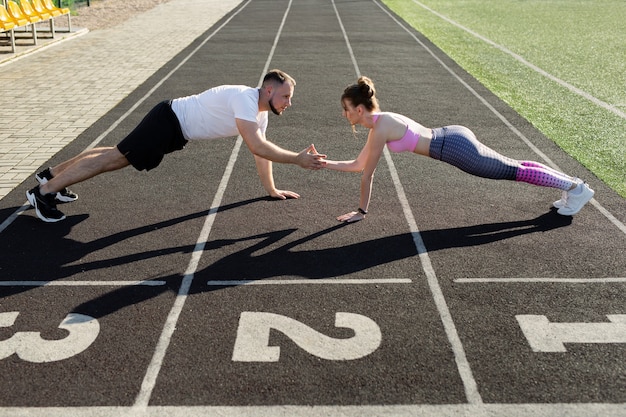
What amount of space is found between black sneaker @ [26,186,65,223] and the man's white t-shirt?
60.9 inches

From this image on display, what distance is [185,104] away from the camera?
265 inches

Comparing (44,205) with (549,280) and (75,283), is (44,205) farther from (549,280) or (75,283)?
(549,280)

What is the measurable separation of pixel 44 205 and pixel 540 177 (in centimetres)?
497

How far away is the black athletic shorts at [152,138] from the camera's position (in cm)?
663

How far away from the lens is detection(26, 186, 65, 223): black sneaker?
22.5 ft

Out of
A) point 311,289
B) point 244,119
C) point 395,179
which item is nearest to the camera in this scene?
point 311,289

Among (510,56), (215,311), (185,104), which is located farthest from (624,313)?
(510,56)

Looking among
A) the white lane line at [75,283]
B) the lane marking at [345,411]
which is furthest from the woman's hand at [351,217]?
the lane marking at [345,411]

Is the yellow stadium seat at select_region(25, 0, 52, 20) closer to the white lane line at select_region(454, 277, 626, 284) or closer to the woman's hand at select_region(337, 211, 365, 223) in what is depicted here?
the woman's hand at select_region(337, 211, 365, 223)

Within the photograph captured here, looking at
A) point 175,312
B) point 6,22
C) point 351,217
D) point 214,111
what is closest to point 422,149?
point 351,217

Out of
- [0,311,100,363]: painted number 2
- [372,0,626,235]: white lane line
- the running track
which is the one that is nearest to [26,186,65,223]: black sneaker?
the running track

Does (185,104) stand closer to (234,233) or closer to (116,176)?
(234,233)

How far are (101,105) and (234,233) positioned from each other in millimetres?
6466

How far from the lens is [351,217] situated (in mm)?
6863
